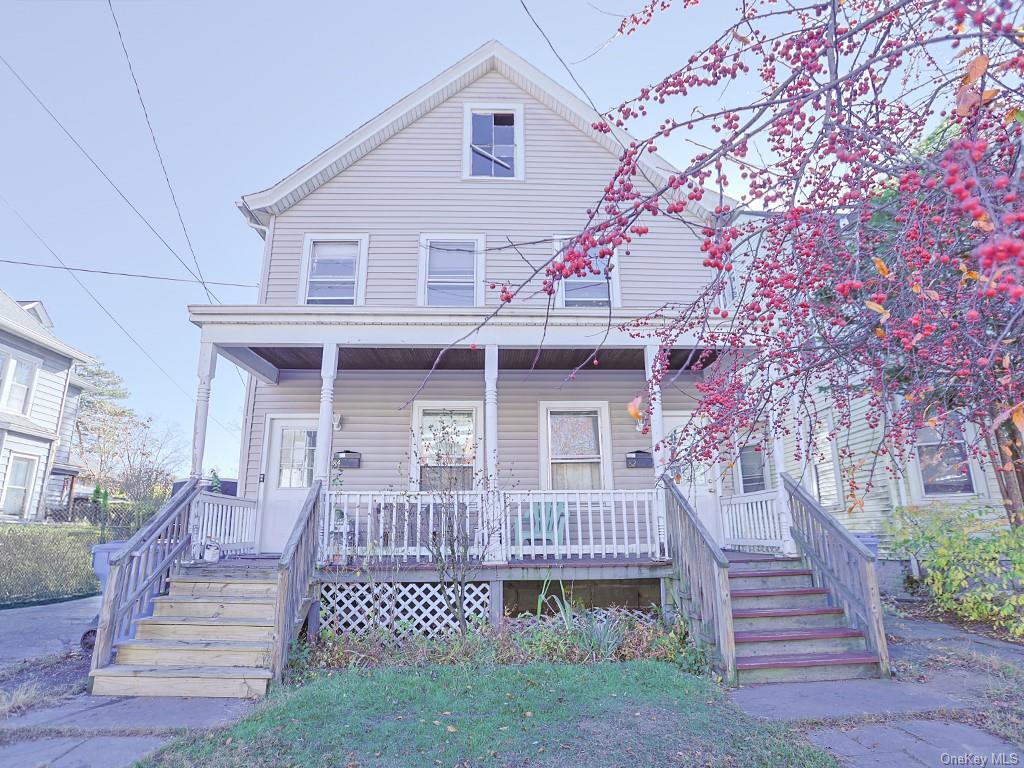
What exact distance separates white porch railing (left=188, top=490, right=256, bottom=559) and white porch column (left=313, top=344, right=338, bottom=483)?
121 cm

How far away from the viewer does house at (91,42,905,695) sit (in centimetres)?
525

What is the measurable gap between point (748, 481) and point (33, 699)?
9558 mm

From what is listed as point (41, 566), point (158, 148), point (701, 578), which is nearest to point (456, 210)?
point (158, 148)

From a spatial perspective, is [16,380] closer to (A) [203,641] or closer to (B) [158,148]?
(B) [158,148]

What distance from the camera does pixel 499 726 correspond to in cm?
371

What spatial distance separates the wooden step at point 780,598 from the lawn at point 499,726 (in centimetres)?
129

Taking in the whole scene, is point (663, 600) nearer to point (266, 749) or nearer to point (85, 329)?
point (266, 749)

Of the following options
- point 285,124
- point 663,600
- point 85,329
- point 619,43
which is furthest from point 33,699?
point 85,329

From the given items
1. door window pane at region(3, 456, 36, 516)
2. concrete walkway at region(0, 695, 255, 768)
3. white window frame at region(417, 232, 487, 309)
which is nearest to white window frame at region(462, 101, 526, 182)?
white window frame at region(417, 232, 487, 309)

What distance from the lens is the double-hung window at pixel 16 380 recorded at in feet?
47.0

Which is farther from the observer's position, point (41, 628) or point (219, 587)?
point (41, 628)

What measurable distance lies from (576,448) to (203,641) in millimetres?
5373

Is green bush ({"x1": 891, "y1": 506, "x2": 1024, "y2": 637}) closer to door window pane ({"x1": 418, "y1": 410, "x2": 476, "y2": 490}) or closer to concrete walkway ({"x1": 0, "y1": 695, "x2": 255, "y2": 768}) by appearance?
door window pane ({"x1": 418, "y1": 410, "x2": 476, "y2": 490})

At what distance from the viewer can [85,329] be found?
3172cm
